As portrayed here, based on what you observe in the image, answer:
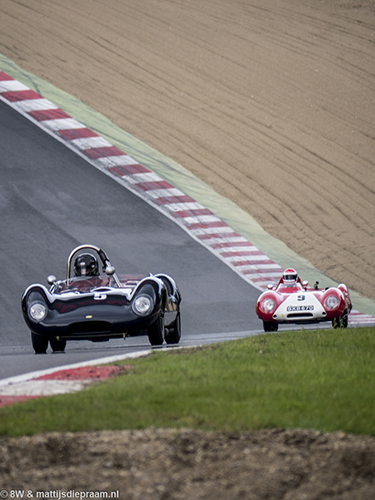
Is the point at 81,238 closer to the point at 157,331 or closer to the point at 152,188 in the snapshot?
the point at 152,188

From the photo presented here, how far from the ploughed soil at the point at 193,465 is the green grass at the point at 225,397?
230 mm

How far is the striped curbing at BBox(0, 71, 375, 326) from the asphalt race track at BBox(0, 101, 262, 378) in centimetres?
42

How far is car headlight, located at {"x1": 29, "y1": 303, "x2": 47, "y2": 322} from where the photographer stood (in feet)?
34.1

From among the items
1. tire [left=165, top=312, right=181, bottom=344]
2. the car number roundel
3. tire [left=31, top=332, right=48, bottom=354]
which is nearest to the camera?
the car number roundel

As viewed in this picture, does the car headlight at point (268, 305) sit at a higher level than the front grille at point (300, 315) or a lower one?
higher

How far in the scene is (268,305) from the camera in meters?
13.7

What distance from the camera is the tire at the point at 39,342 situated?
1068 centimetres

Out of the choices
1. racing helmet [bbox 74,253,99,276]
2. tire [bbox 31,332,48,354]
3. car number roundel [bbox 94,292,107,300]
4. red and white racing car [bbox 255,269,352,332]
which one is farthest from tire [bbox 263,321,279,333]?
tire [bbox 31,332,48,354]

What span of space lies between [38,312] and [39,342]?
20.9 inches

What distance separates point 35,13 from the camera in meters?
32.6

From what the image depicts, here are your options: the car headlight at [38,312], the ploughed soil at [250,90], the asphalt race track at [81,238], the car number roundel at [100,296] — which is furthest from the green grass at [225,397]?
the ploughed soil at [250,90]

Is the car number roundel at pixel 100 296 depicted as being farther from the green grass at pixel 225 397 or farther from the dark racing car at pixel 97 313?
the green grass at pixel 225 397

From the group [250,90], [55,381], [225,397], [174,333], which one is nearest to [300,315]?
[174,333]

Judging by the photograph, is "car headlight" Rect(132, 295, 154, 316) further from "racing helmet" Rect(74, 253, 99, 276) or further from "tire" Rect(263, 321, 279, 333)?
"tire" Rect(263, 321, 279, 333)
